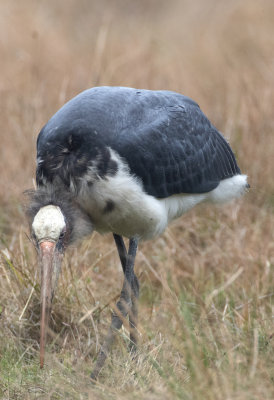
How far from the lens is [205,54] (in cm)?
916

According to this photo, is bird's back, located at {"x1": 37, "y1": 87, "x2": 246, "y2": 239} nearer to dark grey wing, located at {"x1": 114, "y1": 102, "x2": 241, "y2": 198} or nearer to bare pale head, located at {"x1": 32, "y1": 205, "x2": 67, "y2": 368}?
dark grey wing, located at {"x1": 114, "y1": 102, "x2": 241, "y2": 198}

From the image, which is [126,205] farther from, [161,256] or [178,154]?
[161,256]

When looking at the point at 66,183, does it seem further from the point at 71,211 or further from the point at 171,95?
the point at 171,95

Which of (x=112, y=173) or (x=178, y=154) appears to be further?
(x=178, y=154)

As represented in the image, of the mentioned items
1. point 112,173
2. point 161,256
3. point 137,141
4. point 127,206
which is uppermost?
point 137,141

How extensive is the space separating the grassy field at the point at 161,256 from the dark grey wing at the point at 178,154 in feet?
1.71

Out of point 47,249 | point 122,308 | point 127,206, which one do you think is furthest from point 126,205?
point 122,308

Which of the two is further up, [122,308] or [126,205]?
[126,205]

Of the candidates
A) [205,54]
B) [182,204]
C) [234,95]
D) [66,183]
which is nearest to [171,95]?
[182,204]

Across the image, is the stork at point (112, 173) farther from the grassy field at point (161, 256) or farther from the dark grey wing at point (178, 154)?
the grassy field at point (161, 256)

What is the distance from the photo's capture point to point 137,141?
3770 millimetres

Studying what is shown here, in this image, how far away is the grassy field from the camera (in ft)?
10.8

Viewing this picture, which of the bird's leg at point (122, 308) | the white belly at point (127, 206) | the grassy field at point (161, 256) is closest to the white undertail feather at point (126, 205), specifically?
the white belly at point (127, 206)

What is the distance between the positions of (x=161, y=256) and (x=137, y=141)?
1.62m
